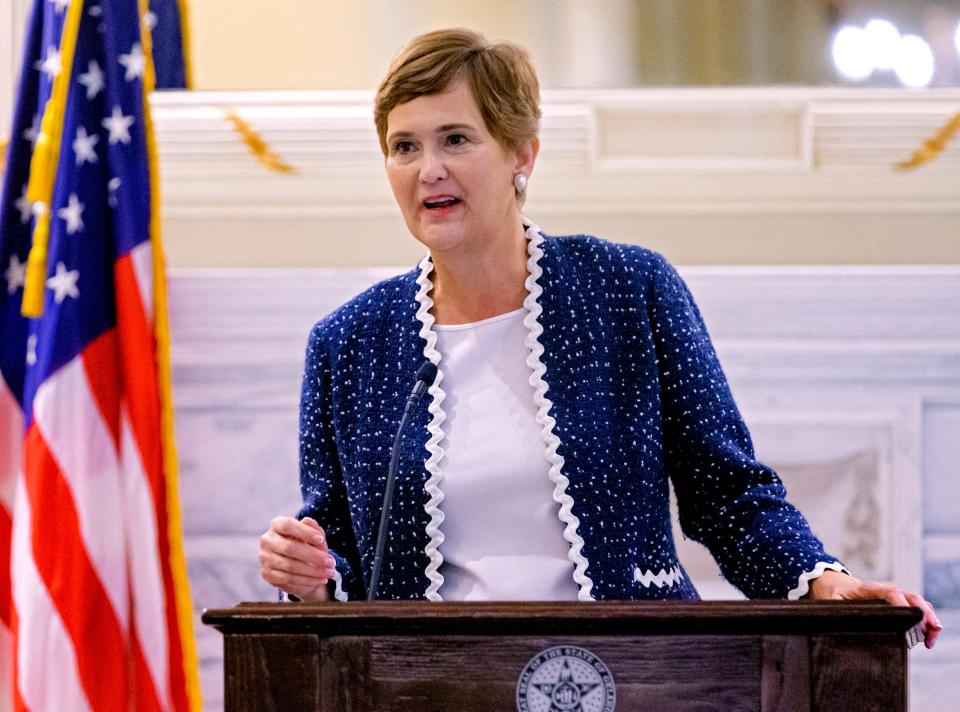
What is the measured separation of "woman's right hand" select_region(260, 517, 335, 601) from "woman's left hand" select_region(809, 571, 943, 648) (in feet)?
2.10

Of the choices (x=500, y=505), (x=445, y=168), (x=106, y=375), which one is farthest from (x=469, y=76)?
(x=106, y=375)

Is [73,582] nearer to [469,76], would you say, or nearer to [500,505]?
[500,505]

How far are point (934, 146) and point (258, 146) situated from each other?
70.2 inches

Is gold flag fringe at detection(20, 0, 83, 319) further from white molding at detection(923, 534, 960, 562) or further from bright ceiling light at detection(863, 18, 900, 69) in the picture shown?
white molding at detection(923, 534, 960, 562)

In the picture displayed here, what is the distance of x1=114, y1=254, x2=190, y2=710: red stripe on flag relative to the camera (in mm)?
2701

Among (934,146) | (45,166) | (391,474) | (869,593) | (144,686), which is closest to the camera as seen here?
(869,593)

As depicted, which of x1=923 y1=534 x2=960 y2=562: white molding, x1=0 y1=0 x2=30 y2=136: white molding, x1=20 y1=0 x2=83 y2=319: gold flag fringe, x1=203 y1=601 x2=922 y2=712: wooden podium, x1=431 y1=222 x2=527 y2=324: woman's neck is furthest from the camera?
x1=0 y1=0 x2=30 y2=136: white molding

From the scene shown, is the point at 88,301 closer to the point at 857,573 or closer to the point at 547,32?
the point at 547,32

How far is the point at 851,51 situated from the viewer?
3135 mm

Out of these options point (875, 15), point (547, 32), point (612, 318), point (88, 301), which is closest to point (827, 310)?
point (875, 15)

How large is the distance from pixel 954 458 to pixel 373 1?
75.9 inches

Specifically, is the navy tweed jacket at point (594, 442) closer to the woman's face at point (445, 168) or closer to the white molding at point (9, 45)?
the woman's face at point (445, 168)

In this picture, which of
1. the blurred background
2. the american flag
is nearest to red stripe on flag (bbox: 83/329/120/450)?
the american flag

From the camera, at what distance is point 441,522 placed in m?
1.77
